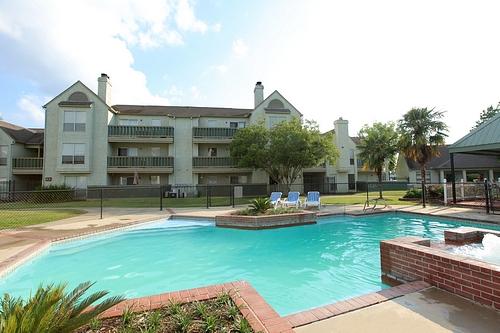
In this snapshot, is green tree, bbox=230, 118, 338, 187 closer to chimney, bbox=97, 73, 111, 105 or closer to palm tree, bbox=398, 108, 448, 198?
palm tree, bbox=398, 108, 448, 198

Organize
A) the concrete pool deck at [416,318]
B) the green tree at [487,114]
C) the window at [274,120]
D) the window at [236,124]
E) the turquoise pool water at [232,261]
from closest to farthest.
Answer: the concrete pool deck at [416,318] < the turquoise pool water at [232,261] < the window at [274,120] < the window at [236,124] < the green tree at [487,114]

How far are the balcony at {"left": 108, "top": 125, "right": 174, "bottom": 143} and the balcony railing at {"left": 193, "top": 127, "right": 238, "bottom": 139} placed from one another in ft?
9.64

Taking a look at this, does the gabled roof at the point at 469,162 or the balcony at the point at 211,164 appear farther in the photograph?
the balcony at the point at 211,164

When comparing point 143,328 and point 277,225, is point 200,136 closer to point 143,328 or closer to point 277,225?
point 277,225

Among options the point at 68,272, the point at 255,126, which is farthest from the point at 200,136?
the point at 68,272

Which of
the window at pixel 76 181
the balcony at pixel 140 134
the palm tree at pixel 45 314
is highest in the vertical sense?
the balcony at pixel 140 134

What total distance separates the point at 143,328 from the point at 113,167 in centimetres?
2908

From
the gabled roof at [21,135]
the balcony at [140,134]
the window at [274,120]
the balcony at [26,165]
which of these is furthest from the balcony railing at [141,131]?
the window at [274,120]

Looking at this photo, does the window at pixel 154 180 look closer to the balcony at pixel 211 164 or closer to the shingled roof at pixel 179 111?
the balcony at pixel 211 164

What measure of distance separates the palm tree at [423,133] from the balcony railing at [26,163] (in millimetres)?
36341

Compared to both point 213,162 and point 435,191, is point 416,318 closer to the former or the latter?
point 435,191

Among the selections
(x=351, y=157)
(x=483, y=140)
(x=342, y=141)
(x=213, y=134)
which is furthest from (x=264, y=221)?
(x=351, y=157)

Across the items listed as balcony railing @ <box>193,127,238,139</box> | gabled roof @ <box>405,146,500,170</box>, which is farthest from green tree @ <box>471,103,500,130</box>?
balcony railing @ <box>193,127,238,139</box>

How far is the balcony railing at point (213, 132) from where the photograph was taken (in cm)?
3077
